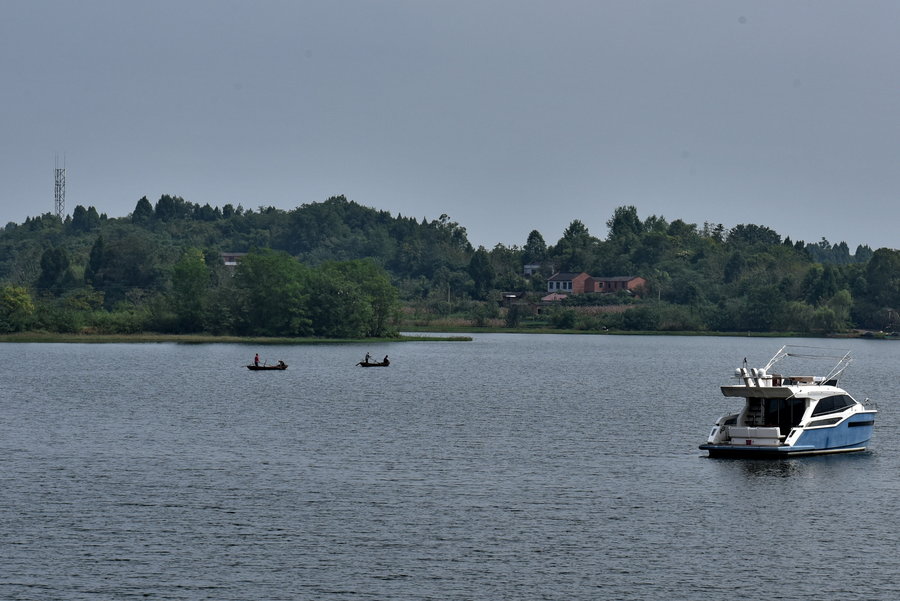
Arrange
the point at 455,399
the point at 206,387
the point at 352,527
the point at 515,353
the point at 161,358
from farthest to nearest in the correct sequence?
the point at 515,353
the point at 161,358
the point at 206,387
the point at 455,399
the point at 352,527

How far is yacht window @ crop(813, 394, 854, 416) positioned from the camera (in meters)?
73.6

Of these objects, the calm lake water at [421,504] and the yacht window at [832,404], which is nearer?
the calm lake water at [421,504]

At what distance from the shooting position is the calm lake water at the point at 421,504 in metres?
46.2

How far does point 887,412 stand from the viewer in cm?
10312

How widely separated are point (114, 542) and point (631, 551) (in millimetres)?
21644

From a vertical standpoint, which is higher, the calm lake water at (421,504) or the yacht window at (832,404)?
the yacht window at (832,404)

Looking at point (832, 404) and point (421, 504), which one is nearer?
point (421, 504)

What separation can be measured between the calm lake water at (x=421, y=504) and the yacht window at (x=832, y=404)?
127 inches

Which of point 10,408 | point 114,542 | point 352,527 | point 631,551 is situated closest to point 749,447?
point 631,551

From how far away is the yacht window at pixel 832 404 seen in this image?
7356cm

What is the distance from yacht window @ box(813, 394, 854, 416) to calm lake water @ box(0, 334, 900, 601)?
10.6 feet

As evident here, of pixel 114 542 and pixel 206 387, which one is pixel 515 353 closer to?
pixel 206 387

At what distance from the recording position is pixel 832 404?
244ft

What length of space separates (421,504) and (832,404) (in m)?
29.2
